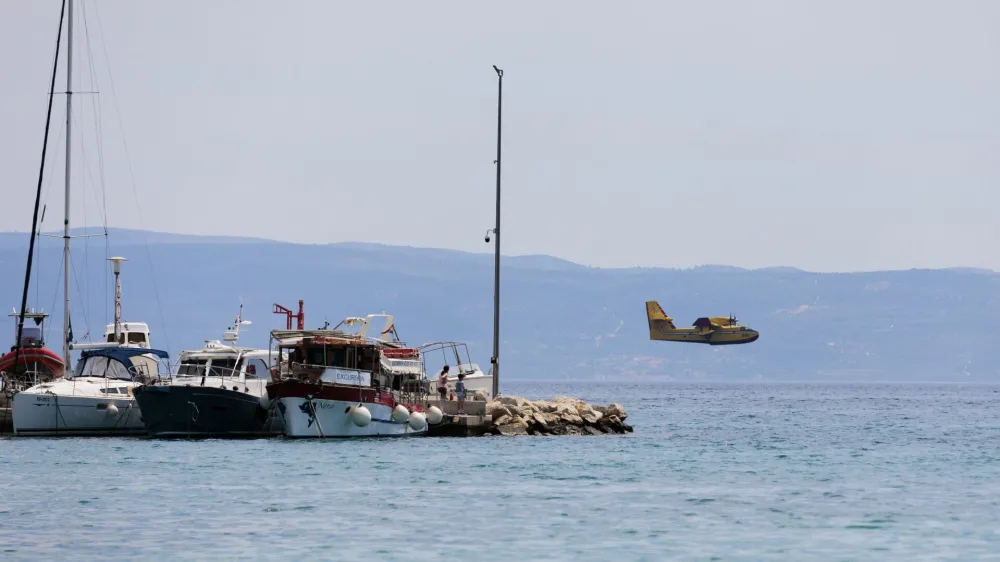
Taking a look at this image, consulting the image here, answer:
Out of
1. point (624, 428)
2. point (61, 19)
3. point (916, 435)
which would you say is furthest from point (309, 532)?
point (916, 435)

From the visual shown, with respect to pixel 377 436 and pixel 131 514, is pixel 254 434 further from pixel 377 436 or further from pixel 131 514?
pixel 131 514

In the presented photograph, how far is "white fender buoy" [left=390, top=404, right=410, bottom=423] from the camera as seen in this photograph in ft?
176

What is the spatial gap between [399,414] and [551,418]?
26.6 ft

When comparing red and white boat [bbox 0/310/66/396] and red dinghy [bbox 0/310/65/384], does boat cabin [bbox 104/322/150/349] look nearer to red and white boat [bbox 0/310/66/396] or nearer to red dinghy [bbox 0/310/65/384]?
red and white boat [bbox 0/310/66/396]

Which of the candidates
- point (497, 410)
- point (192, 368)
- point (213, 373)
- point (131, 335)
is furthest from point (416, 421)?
point (131, 335)

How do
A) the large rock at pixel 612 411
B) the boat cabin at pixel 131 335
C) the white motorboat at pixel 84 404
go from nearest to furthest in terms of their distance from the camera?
the white motorboat at pixel 84 404, the large rock at pixel 612 411, the boat cabin at pixel 131 335

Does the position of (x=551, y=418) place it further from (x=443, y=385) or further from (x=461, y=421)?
(x=461, y=421)

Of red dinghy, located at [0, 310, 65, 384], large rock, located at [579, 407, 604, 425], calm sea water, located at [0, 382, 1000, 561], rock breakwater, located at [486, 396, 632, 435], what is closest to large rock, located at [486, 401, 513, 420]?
rock breakwater, located at [486, 396, 632, 435]

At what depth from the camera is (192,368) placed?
2239 inches

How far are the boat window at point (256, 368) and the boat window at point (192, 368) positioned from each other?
1.58 meters

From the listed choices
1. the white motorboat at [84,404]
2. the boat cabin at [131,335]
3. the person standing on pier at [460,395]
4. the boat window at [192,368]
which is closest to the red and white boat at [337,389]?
the person standing on pier at [460,395]

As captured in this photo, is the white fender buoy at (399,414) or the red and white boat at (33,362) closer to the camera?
the white fender buoy at (399,414)

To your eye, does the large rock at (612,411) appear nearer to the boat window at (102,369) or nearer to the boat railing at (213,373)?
the boat railing at (213,373)

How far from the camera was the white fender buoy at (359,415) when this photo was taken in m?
52.2
